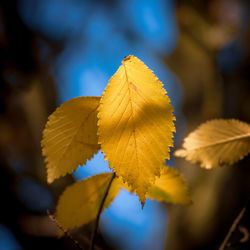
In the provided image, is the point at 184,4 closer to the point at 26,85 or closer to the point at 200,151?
the point at 26,85

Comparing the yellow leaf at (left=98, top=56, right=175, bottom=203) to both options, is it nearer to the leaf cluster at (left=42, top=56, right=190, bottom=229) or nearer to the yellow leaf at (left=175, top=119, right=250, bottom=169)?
the leaf cluster at (left=42, top=56, right=190, bottom=229)

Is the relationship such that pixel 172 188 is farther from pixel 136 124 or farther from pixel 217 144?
pixel 136 124

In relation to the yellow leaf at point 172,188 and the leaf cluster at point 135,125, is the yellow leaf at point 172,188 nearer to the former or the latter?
the yellow leaf at point 172,188

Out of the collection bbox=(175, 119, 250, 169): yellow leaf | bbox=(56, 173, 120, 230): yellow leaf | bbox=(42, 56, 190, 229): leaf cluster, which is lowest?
bbox=(56, 173, 120, 230): yellow leaf

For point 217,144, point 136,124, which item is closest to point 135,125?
point 136,124

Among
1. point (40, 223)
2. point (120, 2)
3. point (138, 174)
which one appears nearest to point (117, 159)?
point (138, 174)

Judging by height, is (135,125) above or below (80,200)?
above

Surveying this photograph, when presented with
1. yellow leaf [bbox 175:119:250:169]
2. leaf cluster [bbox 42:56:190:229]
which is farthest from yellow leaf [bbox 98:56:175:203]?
yellow leaf [bbox 175:119:250:169]

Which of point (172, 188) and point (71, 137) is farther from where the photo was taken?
point (172, 188)
